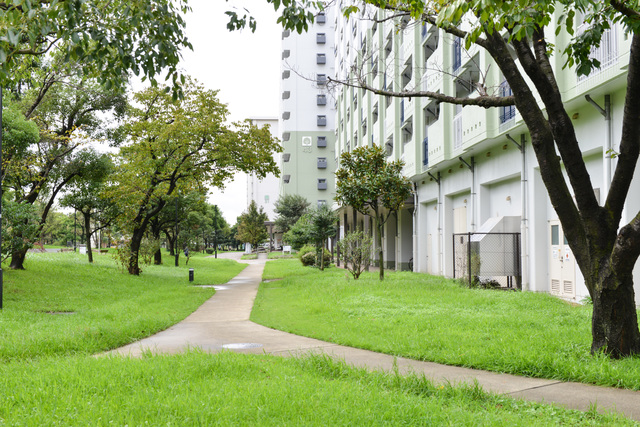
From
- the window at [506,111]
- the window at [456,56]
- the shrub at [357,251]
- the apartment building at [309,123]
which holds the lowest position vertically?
the shrub at [357,251]

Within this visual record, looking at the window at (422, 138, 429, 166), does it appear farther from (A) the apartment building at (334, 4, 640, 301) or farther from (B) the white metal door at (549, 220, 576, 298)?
(B) the white metal door at (549, 220, 576, 298)

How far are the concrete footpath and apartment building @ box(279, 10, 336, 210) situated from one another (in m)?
57.4

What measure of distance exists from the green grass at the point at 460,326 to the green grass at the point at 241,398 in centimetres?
148

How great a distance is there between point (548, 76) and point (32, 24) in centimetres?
677

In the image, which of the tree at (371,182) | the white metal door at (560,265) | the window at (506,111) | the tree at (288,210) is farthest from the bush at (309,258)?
the tree at (288,210)

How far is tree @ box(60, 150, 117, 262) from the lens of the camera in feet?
79.5

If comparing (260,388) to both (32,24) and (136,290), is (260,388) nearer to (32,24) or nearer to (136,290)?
(32,24)

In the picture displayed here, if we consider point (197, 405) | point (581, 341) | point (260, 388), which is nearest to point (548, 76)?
point (581, 341)

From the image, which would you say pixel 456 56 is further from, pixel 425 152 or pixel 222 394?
pixel 222 394

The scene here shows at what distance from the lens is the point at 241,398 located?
15.6ft

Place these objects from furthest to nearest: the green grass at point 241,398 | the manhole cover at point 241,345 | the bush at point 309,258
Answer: the bush at point 309,258
the manhole cover at point 241,345
the green grass at point 241,398

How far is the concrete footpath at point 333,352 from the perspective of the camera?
5.26 meters

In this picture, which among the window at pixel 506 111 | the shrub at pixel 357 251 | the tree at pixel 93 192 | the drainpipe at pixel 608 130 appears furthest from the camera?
the tree at pixel 93 192

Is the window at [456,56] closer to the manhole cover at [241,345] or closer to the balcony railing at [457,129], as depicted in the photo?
the balcony railing at [457,129]
